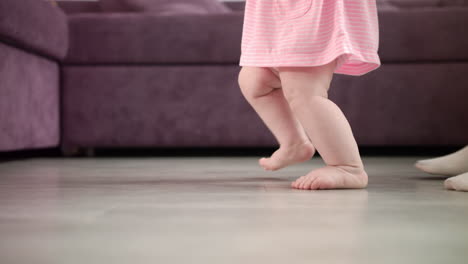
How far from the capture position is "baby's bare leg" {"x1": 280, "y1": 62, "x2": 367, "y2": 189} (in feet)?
2.74

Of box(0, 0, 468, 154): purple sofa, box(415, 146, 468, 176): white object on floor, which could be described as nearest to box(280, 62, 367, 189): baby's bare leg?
box(415, 146, 468, 176): white object on floor

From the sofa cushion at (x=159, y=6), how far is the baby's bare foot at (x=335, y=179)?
1553 mm

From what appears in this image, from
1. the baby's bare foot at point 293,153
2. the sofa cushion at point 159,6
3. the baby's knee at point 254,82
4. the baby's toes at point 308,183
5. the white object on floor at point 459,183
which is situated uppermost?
the baby's knee at point 254,82

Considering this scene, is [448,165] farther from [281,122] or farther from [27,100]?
[27,100]

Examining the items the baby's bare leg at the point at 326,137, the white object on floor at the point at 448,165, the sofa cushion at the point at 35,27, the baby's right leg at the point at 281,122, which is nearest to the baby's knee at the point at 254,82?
the baby's right leg at the point at 281,122

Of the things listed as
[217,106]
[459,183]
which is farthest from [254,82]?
[217,106]

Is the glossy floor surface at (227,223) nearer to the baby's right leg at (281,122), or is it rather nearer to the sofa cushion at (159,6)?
the baby's right leg at (281,122)

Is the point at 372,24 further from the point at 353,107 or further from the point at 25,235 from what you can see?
the point at 353,107

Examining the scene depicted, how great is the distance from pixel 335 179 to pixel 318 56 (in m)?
0.21

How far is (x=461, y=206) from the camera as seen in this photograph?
25.1 inches

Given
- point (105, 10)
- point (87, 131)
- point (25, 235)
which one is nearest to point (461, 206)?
point (25, 235)

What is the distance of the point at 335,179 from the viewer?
829mm

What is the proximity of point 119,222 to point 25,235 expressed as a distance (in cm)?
10

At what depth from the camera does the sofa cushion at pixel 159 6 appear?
92.2 inches
